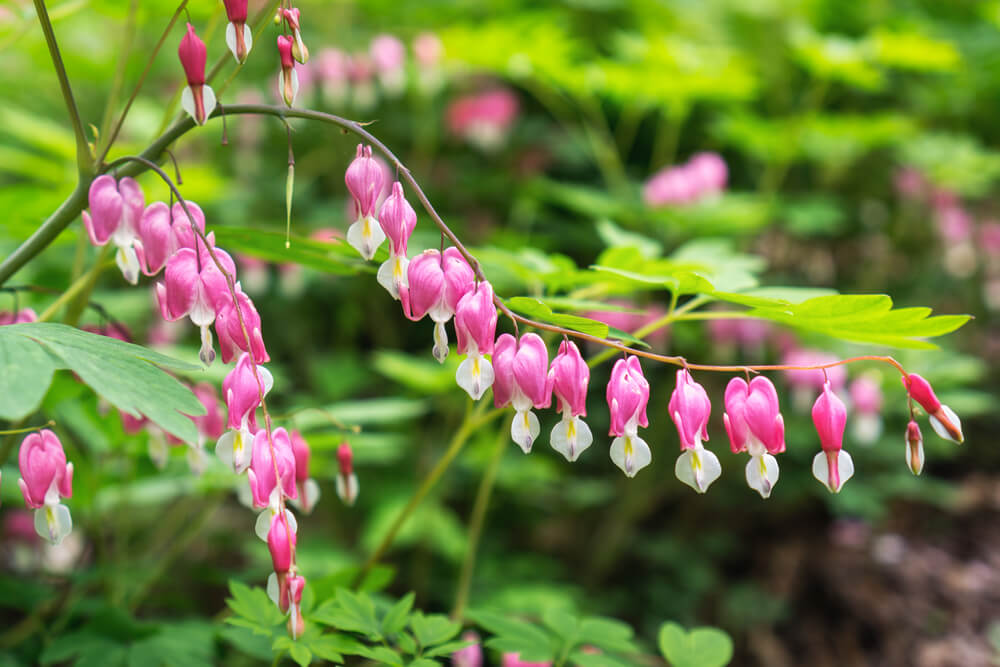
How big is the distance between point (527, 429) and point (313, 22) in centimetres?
383

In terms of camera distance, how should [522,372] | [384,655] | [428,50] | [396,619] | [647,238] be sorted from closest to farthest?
[522,372] → [384,655] → [396,619] → [647,238] → [428,50]

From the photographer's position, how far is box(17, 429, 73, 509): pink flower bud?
87 cm

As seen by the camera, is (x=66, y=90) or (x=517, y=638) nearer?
(x=66, y=90)

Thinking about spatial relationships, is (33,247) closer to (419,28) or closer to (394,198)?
(394,198)

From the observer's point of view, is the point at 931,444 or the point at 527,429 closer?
the point at 527,429

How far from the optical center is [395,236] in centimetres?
91

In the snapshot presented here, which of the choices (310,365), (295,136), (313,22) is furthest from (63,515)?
(313,22)

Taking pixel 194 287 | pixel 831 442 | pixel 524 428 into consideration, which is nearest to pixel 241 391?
pixel 194 287

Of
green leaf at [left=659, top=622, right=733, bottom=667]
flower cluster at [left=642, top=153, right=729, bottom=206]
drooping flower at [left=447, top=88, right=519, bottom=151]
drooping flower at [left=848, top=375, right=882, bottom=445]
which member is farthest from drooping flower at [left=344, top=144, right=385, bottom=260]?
drooping flower at [left=447, top=88, right=519, bottom=151]

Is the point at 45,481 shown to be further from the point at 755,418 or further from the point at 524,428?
the point at 755,418

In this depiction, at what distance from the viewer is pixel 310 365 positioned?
3723 millimetres

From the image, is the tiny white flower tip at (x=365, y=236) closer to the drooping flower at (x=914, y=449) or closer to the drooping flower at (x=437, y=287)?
the drooping flower at (x=437, y=287)

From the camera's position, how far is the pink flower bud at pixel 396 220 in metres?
0.90

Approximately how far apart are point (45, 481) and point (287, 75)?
0.59 metres
